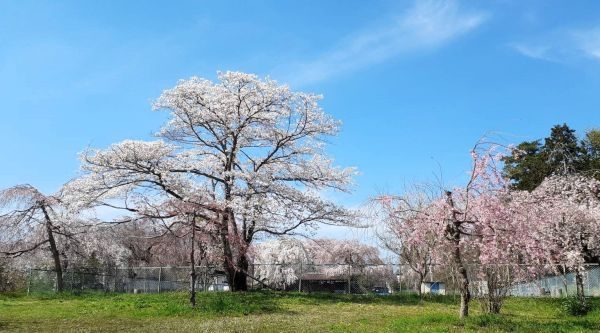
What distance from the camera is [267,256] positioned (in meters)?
52.0

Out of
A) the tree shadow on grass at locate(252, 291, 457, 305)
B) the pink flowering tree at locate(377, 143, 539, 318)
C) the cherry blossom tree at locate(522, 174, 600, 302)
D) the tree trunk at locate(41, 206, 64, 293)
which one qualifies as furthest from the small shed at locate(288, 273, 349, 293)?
the pink flowering tree at locate(377, 143, 539, 318)

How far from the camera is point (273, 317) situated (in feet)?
52.2

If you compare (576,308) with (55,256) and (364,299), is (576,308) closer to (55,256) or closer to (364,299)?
(364,299)

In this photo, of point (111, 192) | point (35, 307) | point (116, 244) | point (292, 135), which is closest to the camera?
point (35, 307)

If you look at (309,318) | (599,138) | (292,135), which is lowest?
(309,318)

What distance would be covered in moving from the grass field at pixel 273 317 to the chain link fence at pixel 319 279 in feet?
4.81

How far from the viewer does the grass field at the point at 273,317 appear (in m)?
12.5

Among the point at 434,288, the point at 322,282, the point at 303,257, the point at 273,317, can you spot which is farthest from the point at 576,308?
the point at 303,257

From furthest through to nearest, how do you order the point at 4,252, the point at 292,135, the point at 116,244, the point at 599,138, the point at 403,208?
the point at 599,138 → the point at 116,244 → the point at 4,252 → the point at 292,135 → the point at 403,208

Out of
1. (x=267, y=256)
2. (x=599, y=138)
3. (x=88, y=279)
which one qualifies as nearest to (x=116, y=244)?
(x=88, y=279)

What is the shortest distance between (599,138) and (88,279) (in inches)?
1785

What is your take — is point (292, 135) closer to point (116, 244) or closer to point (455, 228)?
point (455, 228)

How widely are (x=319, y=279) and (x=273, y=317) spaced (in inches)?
1323

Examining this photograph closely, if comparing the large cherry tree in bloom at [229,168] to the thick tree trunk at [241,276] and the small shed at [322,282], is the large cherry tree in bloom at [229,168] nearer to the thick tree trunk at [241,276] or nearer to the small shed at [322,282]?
the thick tree trunk at [241,276]
